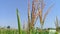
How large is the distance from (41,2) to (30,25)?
21cm

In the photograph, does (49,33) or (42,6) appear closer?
(42,6)

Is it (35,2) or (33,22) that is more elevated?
(35,2)

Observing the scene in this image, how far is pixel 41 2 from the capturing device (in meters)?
0.94

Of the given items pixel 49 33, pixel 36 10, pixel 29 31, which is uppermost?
pixel 36 10

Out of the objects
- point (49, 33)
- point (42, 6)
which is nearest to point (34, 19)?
point (42, 6)

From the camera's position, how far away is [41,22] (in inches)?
38.8

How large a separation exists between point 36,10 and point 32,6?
0.03m

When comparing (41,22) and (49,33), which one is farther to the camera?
(49,33)

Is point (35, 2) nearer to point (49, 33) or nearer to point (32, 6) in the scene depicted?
point (32, 6)

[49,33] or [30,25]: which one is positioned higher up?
[30,25]

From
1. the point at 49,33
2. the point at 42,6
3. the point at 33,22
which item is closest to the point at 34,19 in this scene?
the point at 33,22

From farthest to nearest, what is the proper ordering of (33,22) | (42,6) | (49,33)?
(49,33) → (42,6) → (33,22)

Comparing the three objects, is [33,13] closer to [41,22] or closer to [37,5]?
[37,5]

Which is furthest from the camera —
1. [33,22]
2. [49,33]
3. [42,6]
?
[49,33]
